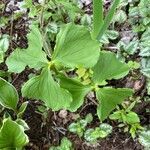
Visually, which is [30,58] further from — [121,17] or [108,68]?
[121,17]

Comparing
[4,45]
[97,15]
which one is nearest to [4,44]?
[4,45]

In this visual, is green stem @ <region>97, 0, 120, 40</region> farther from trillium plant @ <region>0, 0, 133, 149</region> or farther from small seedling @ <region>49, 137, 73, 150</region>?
small seedling @ <region>49, 137, 73, 150</region>

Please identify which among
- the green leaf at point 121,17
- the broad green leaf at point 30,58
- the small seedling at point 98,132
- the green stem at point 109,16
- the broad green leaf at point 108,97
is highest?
the green stem at point 109,16

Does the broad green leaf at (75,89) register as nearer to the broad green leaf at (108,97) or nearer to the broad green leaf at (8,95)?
the broad green leaf at (108,97)

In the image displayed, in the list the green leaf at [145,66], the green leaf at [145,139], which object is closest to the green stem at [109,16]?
the green leaf at [145,66]

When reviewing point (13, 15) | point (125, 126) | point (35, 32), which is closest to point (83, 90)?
point (35, 32)

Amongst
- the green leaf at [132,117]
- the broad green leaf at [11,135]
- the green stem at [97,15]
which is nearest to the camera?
the green stem at [97,15]

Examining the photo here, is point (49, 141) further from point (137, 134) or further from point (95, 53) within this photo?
point (95, 53)
